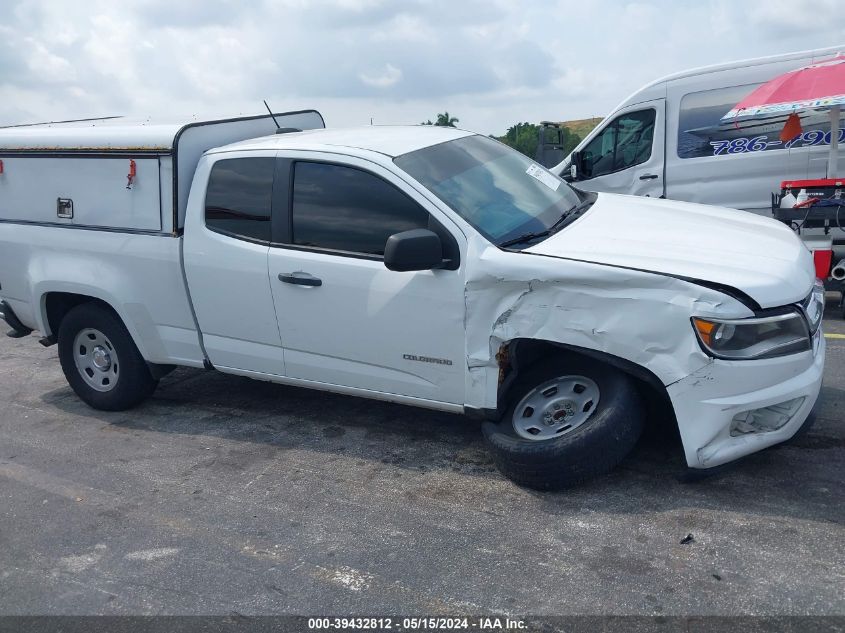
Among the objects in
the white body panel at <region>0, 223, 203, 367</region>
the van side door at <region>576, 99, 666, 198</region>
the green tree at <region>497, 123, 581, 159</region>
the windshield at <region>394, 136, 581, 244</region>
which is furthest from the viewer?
the green tree at <region>497, 123, 581, 159</region>

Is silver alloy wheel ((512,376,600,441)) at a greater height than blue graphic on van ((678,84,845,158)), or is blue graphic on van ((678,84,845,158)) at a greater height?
blue graphic on van ((678,84,845,158))

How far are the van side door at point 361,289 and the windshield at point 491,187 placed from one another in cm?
16

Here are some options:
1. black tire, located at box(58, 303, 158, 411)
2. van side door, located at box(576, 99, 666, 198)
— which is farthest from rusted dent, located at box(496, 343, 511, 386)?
van side door, located at box(576, 99, 666, 198)

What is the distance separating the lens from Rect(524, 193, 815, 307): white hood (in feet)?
12.3

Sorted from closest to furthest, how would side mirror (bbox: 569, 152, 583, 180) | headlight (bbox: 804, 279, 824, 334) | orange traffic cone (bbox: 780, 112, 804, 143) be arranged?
1. headlight (bbox: 804, 279, 824, 334)
2. orange traffic cone (bbox: 780, 112, 804, 143)
3. side mirror (bbox: 569, 152, 583, 180)

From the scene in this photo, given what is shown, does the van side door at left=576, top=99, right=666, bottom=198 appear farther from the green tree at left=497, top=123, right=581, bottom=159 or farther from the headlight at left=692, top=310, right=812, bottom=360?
the headlight at left=692, top=310, right=812, bottom=360

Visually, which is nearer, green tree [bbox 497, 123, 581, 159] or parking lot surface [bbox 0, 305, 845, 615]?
parking lot surface [bbox 0, 305, 845, 615]

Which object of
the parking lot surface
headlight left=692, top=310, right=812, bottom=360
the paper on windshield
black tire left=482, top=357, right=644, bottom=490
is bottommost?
the parking lot surface

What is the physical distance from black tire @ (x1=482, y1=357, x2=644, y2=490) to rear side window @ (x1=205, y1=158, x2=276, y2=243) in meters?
1.87

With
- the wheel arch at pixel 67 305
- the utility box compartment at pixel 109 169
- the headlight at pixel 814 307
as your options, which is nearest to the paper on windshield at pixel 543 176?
the headlight at pixel 814 307

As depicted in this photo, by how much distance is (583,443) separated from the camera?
157 inches

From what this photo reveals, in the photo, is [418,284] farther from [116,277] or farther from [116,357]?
[116,357]

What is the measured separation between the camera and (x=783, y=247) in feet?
13.9

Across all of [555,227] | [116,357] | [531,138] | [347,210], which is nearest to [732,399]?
[555,227]
